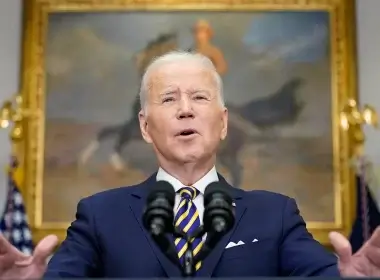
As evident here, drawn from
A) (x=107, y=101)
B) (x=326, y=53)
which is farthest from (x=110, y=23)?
(x=326, y=53)

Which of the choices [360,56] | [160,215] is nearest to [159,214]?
[160,215]

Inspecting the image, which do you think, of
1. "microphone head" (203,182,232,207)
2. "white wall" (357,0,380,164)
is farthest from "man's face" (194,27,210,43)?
"microphone head" (203,182,232,207)

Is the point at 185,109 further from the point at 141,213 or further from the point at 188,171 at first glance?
the point at 141,213

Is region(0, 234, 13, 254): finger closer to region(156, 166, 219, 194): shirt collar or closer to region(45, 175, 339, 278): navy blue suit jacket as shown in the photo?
region(45, 175, 339, 278): navy blue suit jacket

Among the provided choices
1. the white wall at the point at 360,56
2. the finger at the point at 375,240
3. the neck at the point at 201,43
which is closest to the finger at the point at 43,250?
the finger at the point at 375,240

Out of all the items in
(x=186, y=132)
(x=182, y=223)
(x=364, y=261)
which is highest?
(x=186, y=132)

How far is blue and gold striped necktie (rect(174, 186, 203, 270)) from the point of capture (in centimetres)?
214

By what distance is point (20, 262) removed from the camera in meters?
2.14

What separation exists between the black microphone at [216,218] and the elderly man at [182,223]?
0.64 ft

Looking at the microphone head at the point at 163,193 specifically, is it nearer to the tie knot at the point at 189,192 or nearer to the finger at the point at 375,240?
the tie knot at the point at 189,192

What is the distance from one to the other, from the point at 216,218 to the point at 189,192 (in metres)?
0.57

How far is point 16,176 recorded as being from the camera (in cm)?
566

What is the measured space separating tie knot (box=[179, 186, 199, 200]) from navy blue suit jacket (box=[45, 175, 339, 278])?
0.48 feet

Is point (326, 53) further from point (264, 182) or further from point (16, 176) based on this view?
point (16, 176)
